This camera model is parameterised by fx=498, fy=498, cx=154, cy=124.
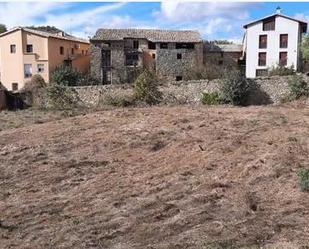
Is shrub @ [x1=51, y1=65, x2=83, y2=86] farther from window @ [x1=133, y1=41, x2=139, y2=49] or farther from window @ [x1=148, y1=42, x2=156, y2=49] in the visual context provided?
window @ [x1=148, y1=42, x2=156, y2=49]

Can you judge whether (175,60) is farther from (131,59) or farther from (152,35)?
(131,59)

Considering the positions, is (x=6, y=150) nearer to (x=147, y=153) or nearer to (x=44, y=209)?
(x=147, y=153)

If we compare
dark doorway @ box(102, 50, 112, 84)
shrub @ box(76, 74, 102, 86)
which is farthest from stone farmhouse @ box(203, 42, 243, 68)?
shrub @ box(76, 74, 102, 86)

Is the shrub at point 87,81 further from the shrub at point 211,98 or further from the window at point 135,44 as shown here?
the shrub at point 211,98

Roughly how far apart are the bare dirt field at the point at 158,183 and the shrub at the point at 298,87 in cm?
732

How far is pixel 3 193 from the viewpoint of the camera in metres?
16.1

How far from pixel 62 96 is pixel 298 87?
18127 mm

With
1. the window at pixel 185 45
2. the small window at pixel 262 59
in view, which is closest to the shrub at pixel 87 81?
the window at pixel 185 45

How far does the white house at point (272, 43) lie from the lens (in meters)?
48.8

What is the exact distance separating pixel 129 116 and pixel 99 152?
25.2 feet

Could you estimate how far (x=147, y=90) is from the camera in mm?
36844

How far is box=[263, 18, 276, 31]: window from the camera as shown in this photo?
49.6 metres

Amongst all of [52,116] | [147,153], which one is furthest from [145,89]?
[147,153]

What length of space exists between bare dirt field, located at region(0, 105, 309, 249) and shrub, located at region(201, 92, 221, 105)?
759cm
